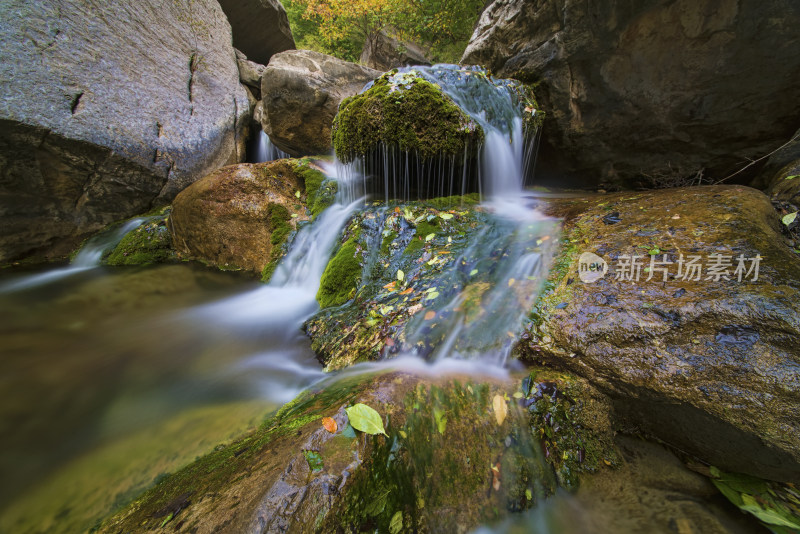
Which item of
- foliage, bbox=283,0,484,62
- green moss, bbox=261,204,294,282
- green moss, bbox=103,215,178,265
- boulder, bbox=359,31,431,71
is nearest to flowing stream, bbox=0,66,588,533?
green moss, bbox=261,204,294,282

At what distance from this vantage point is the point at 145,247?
5.22 m

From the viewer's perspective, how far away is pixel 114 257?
508 cm

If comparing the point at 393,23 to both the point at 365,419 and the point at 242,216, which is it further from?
the point at 365,419

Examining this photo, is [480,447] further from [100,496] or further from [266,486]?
[100,496]

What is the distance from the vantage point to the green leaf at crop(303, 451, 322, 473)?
117cm

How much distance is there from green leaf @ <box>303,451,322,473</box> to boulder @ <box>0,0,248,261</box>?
648 cm

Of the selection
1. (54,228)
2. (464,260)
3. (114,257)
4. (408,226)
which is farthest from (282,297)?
(54,228)

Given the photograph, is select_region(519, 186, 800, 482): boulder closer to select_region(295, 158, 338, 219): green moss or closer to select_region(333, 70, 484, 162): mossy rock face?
select_region(333, 70, 484, 162): mossy rock face

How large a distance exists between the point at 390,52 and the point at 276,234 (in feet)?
43.4

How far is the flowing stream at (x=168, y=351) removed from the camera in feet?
5.07

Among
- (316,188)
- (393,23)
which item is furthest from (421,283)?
(393,23)

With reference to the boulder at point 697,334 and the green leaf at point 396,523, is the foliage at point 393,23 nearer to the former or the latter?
the boulder at point 697,334

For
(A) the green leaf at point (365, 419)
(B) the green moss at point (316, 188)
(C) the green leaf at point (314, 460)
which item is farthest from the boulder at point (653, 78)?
(C) the green leaf at point (314, 460)

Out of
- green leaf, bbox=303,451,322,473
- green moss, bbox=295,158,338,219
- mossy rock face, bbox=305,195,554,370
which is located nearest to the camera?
green leaf, bbox=303,451,322,473
